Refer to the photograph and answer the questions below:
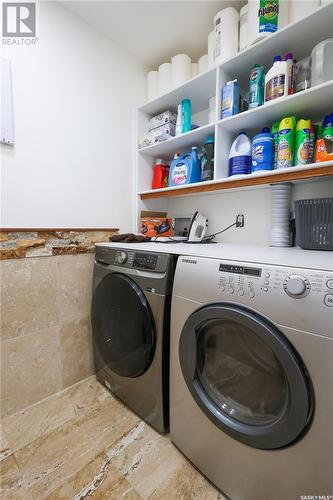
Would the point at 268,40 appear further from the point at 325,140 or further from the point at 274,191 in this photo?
the point at 274,191

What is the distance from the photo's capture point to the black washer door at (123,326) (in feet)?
3.57

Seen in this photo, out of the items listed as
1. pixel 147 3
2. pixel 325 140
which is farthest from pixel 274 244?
pixel 147 3

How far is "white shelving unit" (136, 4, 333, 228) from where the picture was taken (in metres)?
1.04

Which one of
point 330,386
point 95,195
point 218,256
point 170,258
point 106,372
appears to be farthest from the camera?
point 95,195

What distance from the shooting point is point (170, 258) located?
1021 mm

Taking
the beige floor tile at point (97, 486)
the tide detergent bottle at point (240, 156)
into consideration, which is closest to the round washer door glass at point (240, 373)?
the beige floor tile at point (97, 486)

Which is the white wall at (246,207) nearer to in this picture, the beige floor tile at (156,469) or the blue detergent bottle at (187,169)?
the blue detergent bottle at (187,169)

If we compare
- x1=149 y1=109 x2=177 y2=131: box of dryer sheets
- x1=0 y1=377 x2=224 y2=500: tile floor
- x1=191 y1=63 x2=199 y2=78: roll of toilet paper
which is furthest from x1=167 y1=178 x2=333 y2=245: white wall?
x1=0 y1=377 x2=224 y2=500: tile floor

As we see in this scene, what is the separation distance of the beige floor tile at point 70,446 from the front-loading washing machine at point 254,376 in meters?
0.35

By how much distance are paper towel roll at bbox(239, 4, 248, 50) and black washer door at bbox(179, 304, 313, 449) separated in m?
1.41

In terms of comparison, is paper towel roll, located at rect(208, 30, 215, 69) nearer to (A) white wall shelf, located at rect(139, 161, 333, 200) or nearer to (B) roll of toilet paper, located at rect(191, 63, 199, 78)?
(B) roll of toilet paper, located at rect(191, 63, 199, 78)

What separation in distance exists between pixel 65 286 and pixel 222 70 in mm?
1603

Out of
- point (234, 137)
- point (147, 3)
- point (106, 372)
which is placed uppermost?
point (147, 3)

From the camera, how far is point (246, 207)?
1540 mm
